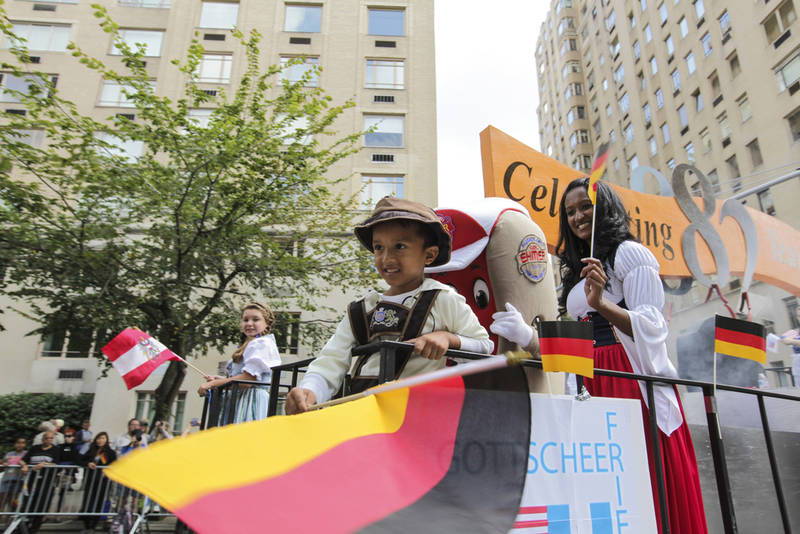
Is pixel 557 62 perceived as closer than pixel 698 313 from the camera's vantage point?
No

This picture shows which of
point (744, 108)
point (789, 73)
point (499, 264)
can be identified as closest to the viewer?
point (499, 264)

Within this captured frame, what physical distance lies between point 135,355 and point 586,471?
202 inches

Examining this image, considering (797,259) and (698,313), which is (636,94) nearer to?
(698,313)

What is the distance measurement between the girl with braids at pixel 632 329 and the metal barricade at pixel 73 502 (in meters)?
7.10

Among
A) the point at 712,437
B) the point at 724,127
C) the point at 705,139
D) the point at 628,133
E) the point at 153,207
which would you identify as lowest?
the point at 712,437

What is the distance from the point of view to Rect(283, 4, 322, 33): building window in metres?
25.2

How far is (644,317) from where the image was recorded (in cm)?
→ 219

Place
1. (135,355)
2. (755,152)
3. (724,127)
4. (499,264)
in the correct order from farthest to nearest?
(724,127)
(755,152)
(135,355)
(499,264)

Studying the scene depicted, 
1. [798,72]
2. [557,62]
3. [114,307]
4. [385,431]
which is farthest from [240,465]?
[557,62]

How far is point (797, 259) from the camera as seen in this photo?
7703mm

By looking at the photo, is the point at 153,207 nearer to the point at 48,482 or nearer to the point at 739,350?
the point at 48,482

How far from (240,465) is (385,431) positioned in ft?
1.28

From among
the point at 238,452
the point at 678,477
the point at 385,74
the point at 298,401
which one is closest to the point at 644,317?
the point at 678,477

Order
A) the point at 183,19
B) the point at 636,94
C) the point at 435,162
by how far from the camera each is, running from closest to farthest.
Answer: the point at 435,162, the point at 183,19, the point at 636,94
